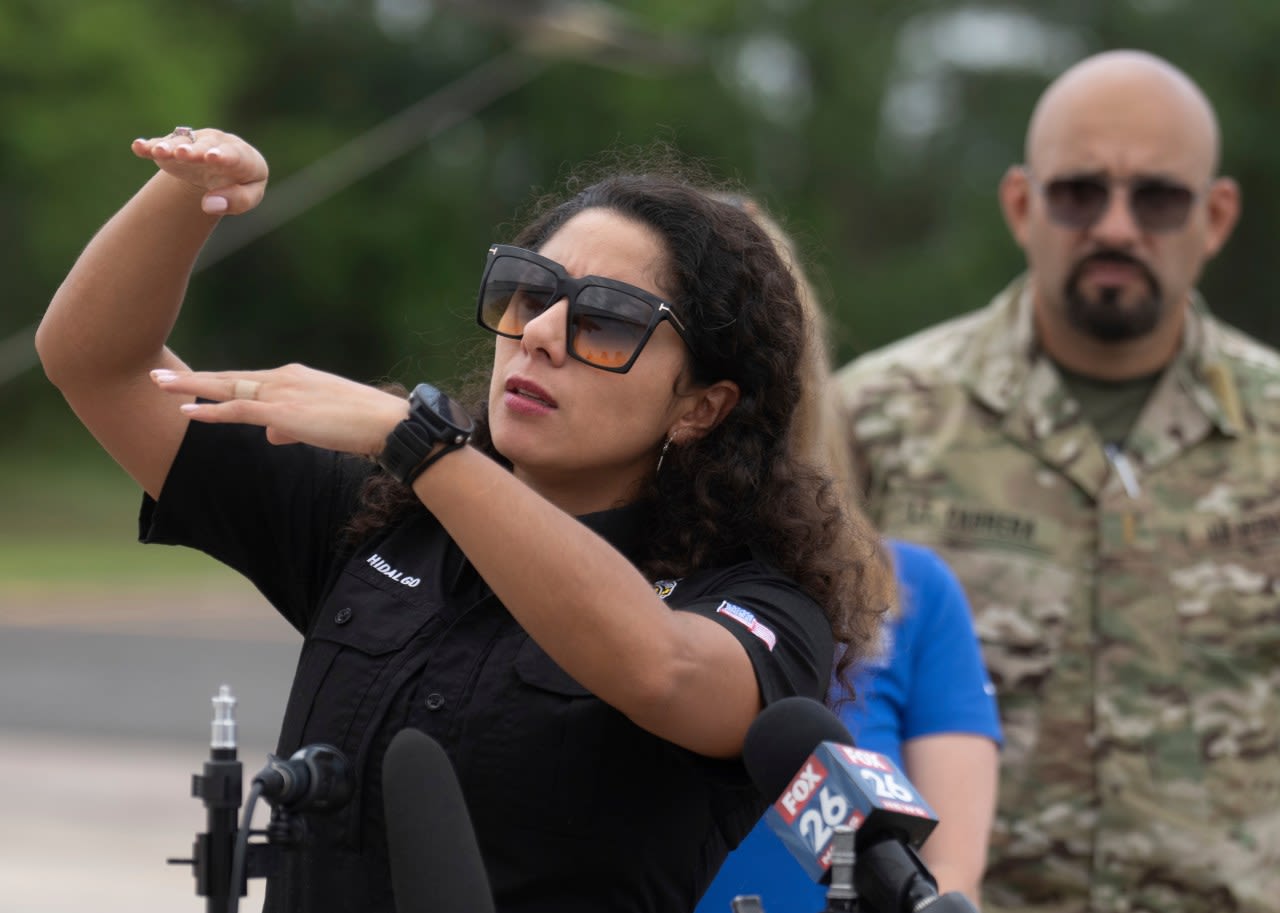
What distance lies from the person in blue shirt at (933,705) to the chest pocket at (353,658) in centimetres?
113

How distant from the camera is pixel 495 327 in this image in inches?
94.6

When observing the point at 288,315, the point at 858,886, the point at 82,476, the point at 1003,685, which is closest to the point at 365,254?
the point at 288,315

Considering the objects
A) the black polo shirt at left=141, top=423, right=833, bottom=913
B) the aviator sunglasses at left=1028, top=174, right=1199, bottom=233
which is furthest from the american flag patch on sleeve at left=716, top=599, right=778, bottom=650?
the aviator sunglasses at left=1028, top=174, right=1199, bottom=233

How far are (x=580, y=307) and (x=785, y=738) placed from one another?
0.67 meters

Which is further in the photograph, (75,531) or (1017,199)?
(75,531)

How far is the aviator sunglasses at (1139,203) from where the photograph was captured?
15.1 ft

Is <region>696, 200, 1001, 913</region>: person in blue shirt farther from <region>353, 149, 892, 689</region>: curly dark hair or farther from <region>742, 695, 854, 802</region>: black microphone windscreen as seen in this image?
<region>742, 695, 854, 802</region>: black microphone windscreen

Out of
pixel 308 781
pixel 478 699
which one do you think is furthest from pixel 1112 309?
pixel 308 781

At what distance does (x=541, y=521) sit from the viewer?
206 cm

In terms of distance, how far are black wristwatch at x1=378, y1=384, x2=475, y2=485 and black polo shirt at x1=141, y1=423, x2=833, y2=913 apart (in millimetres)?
351

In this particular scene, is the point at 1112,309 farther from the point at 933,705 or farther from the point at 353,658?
the point at 353,658

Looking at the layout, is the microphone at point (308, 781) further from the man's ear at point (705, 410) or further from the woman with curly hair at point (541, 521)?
the man's ear at point (705, 410)

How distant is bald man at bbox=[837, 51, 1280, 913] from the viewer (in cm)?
428

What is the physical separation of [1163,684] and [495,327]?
246 centimetres
